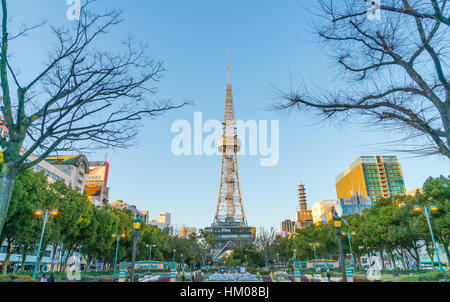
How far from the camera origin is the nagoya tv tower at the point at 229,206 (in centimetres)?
9162

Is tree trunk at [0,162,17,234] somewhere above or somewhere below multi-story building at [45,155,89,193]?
below

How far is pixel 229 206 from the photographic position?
9462 centimetres

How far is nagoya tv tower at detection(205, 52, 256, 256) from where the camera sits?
9162 centimetres

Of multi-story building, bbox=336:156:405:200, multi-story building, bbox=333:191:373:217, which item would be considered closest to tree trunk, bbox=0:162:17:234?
multi-story building, bbox=333:191:373:217

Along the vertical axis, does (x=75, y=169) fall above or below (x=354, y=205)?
below

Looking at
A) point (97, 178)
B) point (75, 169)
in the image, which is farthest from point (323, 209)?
point (75, 169)

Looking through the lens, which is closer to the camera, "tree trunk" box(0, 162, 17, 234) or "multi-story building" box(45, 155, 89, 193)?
"tree trunk" box(0, 162, 17, 234)

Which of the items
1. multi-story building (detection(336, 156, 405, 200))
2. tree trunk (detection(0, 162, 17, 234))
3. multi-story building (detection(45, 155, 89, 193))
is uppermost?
multi-story building (detection(336, 156, 405, 200))

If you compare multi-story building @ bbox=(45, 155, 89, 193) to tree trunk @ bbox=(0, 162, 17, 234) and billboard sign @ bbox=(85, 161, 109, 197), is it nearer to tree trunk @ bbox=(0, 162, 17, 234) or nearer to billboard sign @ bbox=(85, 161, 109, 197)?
billboard sign @ bbox=(85, 161, 109, 197)

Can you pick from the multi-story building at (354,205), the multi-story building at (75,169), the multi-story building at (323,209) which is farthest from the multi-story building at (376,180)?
the multi-story building at (75,169)

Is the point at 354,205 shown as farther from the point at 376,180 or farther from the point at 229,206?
the point at 229,206
